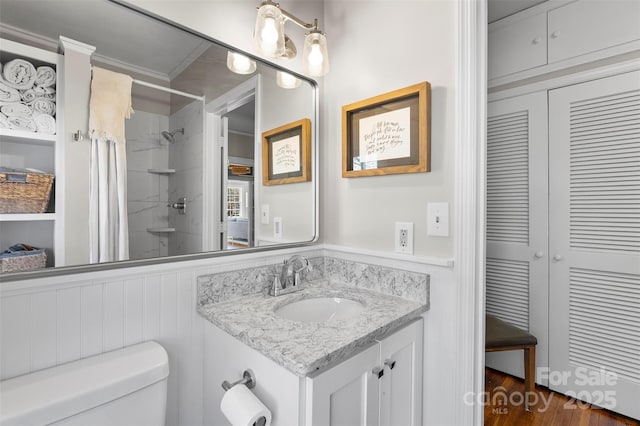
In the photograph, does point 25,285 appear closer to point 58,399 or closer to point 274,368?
point 58,399

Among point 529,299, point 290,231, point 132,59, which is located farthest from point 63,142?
point 529,299

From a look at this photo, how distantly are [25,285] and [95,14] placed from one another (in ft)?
2.54

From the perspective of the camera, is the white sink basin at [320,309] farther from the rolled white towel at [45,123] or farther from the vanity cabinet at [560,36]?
the vanity cabinet at [560,36]

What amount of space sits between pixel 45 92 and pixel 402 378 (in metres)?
1.39

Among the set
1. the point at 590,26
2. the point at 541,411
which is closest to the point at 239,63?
the point at 590,26

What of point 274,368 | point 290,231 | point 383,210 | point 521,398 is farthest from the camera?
point 521,398

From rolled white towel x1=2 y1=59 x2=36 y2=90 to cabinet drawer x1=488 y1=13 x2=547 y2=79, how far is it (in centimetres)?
231

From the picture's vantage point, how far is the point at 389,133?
1236mm

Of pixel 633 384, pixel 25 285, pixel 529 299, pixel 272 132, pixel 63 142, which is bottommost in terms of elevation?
pixel 633 384

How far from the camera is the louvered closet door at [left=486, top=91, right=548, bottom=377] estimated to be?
1.81 meters

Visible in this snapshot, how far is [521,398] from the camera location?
5.82 ft

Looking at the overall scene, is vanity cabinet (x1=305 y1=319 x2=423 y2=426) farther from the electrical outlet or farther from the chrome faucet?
the chrome faucet

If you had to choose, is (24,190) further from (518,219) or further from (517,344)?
(518,219)

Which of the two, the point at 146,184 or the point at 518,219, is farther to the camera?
the point at 518,219
